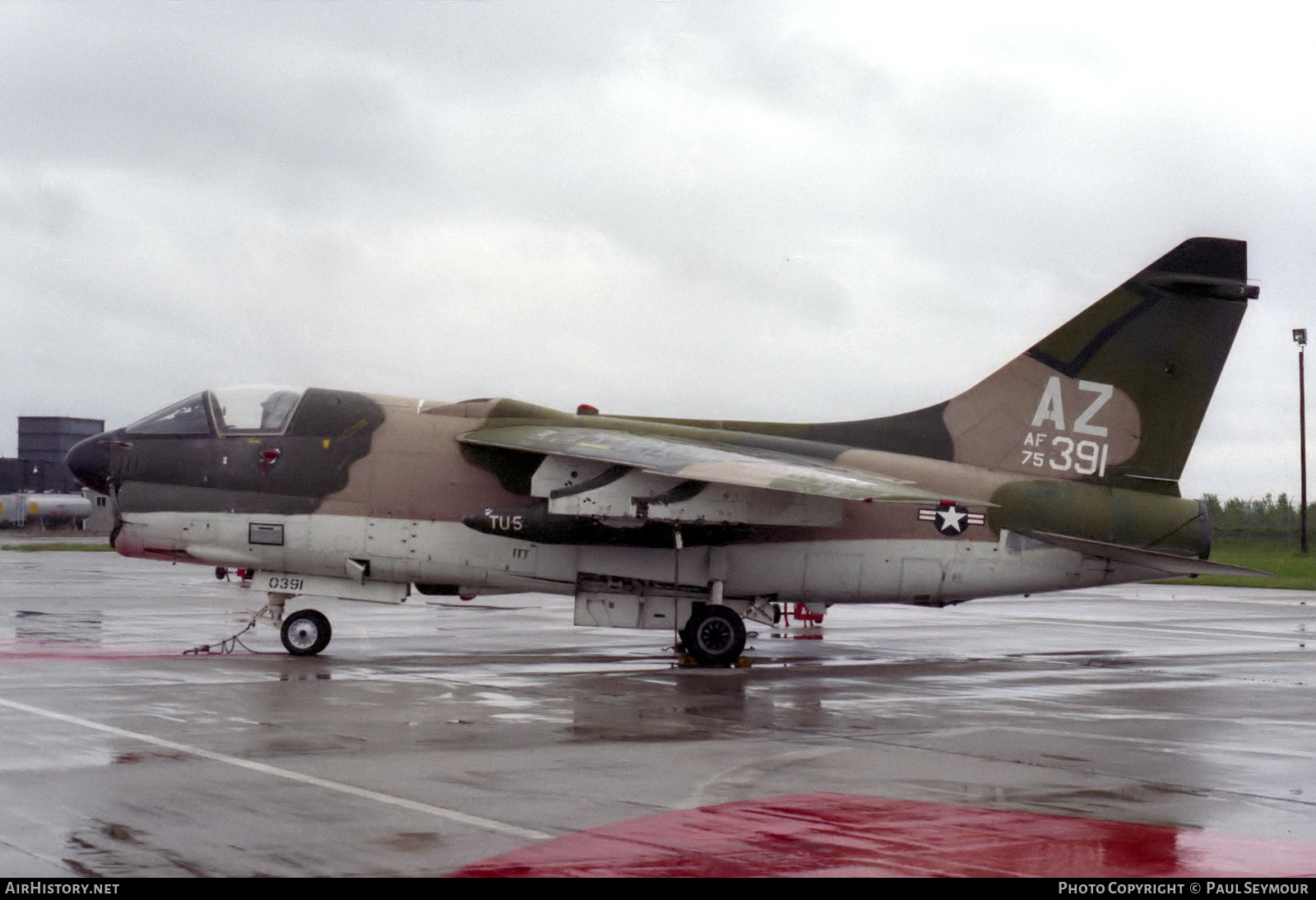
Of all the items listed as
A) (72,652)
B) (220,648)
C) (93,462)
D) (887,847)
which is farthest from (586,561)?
(887,847)

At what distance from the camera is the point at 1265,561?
55625 mm

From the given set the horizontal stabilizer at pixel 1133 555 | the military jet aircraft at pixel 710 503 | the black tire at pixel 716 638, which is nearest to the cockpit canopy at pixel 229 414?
the military jet aircraft at pixel 710 503

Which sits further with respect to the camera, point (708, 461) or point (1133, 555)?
point (1133, 555)

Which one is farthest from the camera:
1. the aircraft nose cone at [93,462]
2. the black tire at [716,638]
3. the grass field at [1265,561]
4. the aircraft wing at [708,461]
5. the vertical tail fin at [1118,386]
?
the grass field at [1265,561]

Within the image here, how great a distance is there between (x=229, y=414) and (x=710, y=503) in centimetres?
686

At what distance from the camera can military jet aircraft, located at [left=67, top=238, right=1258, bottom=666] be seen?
61.1 ft

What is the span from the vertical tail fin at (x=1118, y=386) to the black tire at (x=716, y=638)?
3.50m

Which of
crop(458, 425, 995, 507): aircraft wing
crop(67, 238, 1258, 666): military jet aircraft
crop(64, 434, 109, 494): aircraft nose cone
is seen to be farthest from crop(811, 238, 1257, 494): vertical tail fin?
crop(64, 434, 109, 494): aircraft nose cone

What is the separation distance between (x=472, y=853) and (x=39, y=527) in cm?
9257

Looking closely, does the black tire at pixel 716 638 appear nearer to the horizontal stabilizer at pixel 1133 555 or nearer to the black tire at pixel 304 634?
the horizontal stabilizer at pixel 1133 555

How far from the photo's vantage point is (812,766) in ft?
33.2

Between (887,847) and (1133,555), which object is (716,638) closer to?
(1133,555)

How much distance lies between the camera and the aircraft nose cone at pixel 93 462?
62.0ft

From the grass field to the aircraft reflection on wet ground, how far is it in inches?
807
